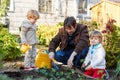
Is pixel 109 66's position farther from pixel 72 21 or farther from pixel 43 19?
pixel 43 19

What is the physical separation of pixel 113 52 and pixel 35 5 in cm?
1085

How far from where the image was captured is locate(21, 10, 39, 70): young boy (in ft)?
20.4

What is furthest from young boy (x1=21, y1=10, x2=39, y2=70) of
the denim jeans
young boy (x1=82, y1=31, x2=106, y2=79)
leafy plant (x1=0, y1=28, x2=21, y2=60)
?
leafy plant (x1=0, y1=28, x2=21, y2=60)

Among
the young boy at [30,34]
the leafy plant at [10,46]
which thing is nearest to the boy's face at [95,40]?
the young boy at [30,34]

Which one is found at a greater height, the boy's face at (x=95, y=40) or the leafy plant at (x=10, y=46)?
the boy's face at (x=95, y=40)

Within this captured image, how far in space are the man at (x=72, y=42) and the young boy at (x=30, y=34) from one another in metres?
0.76

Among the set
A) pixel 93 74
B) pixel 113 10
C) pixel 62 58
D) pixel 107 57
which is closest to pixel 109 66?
pixel 107 57

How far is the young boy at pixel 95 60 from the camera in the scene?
198 inches

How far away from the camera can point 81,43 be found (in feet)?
17.4

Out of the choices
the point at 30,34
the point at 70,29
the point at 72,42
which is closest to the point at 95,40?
the point at 70,29

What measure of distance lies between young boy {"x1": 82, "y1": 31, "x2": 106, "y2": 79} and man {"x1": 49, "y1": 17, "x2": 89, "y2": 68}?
7.4 inches

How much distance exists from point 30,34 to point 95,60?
176cm

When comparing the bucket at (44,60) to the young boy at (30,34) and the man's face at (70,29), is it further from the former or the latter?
the young boy at (30,34)

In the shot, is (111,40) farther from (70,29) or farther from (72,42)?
(70,29)
